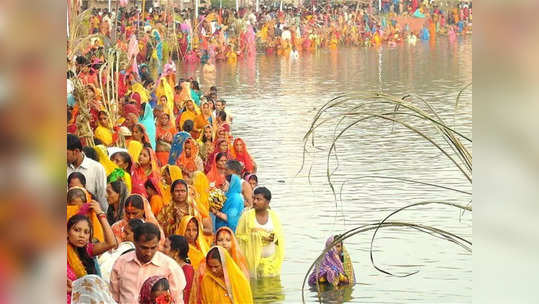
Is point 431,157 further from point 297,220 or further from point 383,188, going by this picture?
point 297,220

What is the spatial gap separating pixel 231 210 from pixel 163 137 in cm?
62

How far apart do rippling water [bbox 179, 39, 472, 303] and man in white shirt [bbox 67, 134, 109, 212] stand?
0.78 meters

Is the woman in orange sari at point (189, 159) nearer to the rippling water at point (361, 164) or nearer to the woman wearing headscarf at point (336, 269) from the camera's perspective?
the rippling water at point (361, 164)

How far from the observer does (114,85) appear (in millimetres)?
6078

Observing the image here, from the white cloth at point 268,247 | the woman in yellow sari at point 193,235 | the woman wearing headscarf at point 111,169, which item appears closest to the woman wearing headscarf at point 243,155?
the white cloth at point 268,247

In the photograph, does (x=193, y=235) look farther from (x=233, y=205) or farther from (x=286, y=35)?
(x=286, y=35)

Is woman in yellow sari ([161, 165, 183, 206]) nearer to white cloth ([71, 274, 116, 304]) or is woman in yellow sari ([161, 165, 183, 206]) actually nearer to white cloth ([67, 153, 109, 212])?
white cloth ([67, 153, 109, 212])

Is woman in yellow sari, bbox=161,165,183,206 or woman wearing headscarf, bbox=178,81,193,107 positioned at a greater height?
woman wearing headscarf, bbox=178,81,193,107

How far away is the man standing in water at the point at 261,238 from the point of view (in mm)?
5812

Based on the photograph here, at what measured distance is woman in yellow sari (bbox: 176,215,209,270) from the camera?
5770 millimetres

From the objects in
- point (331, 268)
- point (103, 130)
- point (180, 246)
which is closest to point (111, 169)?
point (103, 130)

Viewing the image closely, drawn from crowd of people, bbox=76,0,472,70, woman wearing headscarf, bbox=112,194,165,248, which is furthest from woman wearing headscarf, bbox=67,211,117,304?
crowd of people, bbox=76,0,472,70
